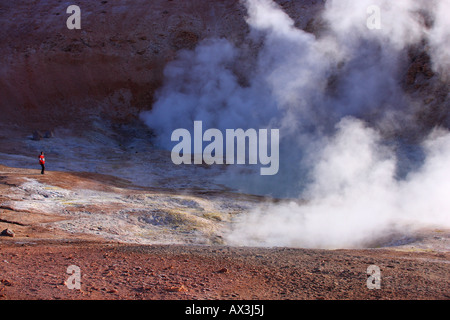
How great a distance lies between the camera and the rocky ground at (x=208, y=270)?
3832 mm

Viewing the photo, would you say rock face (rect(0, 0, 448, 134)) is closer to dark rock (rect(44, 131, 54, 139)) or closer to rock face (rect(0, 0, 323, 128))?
rock face (rect(0, 0, 323, 128))

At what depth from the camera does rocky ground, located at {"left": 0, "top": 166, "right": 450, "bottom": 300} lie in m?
3.83

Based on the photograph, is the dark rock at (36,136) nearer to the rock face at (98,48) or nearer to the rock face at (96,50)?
the rock face at (98,48)

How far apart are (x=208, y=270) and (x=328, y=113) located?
12.7m

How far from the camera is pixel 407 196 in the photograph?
31.7ft

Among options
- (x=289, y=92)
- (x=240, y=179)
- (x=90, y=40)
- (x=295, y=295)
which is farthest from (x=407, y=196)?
(x=90, y=40)

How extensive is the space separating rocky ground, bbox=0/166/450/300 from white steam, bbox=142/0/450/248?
2.29 m

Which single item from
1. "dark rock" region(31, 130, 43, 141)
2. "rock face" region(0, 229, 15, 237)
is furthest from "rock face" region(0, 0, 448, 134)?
"rock face" region(0, 229, 15, 237)

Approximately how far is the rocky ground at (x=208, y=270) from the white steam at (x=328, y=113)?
2.29 meters

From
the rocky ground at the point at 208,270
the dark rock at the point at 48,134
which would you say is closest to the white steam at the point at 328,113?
the rocky ground at the point at 208,270

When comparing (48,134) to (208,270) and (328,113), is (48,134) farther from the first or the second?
(208,270)

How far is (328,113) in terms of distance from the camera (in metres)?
16.3

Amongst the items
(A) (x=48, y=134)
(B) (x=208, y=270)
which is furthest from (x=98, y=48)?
(B) (x=208, y=270)
